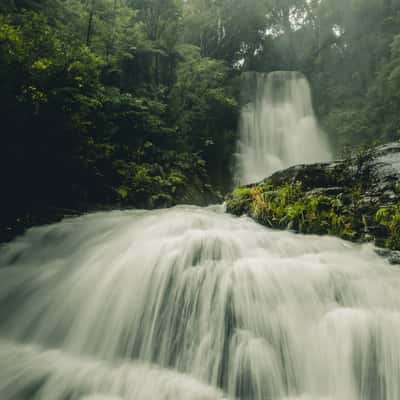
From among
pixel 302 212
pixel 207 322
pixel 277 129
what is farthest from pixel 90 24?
pixel 207 322

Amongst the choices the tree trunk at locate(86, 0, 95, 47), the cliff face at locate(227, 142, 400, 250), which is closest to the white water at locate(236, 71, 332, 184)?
the cliff face at locate(227, 142, 400, 250)

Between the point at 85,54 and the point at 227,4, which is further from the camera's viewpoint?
the point at 227,4

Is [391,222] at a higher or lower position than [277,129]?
lower

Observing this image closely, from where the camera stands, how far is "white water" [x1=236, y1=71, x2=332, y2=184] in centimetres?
1415

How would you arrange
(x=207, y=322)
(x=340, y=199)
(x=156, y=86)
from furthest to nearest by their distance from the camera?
1. (x=156, y=86)
2. (x=340, y=199)
3. (x=207, y=322)

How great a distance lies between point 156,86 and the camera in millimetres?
13555

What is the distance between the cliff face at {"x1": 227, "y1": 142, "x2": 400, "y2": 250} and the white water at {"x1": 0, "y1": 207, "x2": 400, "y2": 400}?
0.44 meters

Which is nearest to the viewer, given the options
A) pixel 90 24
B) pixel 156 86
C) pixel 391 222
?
pixel 391 222

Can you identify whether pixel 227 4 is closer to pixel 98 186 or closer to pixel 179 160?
pixel 179 160

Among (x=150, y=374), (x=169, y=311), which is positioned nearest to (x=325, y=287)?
(x=169, y=311)

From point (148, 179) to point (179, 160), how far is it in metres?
2.30

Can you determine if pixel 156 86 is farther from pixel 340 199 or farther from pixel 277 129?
pixel 340 199

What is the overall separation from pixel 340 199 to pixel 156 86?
35.1ft

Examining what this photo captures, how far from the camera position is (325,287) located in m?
3.36
